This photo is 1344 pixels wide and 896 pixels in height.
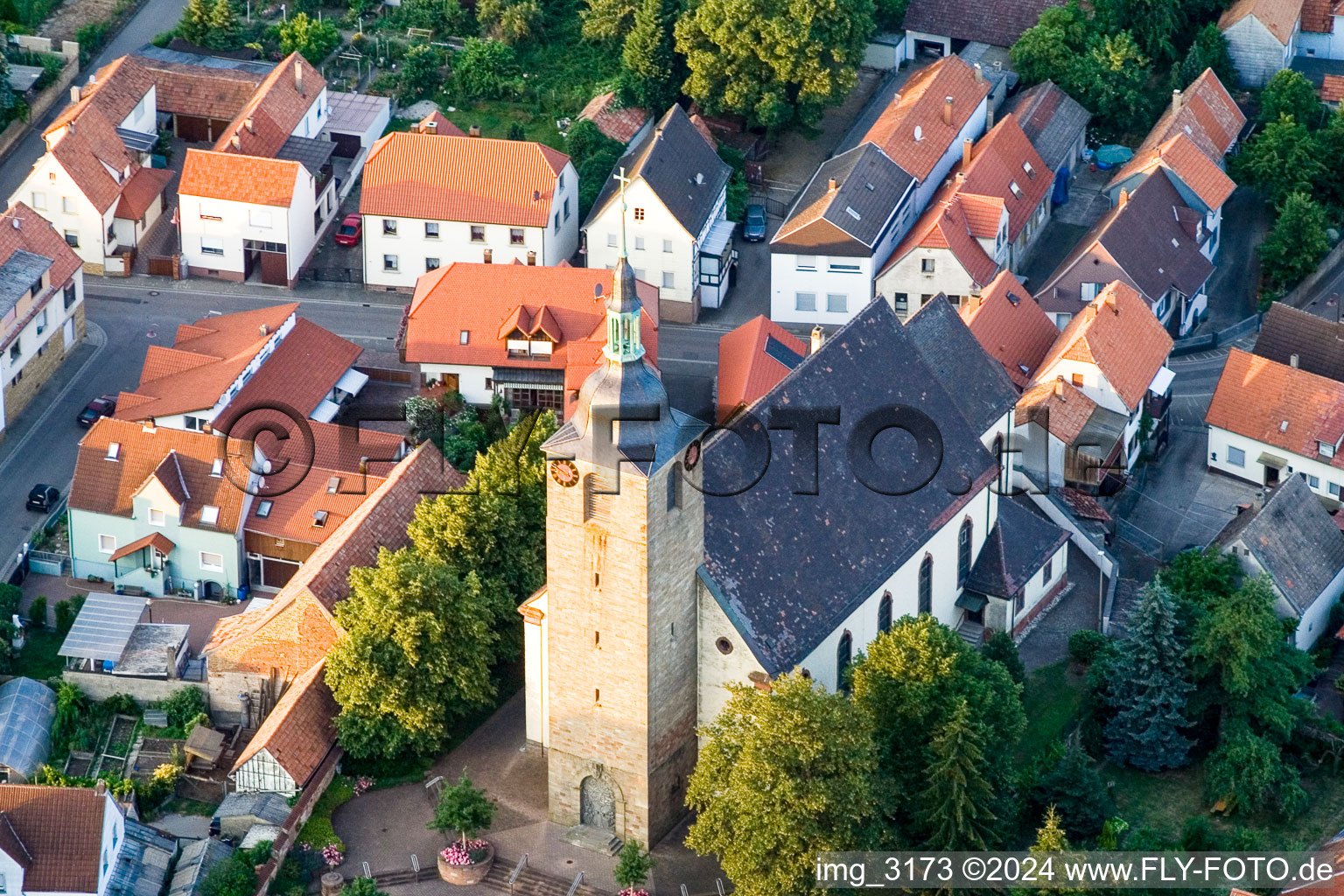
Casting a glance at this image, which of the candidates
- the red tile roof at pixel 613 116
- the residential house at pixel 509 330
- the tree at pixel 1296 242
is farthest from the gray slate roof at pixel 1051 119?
the residential house at pixel 509 330

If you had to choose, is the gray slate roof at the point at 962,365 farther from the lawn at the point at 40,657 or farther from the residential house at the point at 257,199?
the lawn at the point at 40,657

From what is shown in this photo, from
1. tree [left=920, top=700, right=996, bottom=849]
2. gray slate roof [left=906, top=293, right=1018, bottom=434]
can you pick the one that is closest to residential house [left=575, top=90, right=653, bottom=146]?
gray slate roof [left=906, top=293, right=1018, bottom=434]

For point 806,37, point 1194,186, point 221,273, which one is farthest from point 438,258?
point 1194,186

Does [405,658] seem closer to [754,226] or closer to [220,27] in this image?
[754,226]

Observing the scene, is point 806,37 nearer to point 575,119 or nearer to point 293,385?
point 575,119

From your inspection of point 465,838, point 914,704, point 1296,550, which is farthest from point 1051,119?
point 465,838
